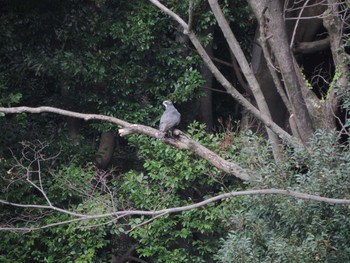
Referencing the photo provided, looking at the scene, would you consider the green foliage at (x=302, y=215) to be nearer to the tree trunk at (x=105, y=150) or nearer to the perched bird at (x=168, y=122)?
the perched bird at (x=168, y=122)

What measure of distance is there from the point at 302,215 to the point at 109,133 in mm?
5334

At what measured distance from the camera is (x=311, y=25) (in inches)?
460

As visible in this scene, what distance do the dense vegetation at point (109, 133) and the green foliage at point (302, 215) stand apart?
1460mm

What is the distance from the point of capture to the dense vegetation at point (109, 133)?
10953 millimetres

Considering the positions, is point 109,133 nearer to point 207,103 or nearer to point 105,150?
point 105,150

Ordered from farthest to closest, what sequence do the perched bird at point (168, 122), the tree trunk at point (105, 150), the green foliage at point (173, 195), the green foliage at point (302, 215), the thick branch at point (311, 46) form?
the tree trunk at point (105, 150) < the thick branch at point (311, 46) < the green foliage at point (173, 195) < the perched bird at point (168, 122) < the green foliage at point (302, 215)

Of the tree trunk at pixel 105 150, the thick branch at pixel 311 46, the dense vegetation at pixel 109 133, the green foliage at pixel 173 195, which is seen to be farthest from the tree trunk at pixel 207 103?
the thick branch at pixel 311 46

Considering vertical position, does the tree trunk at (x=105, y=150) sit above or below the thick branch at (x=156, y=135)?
below

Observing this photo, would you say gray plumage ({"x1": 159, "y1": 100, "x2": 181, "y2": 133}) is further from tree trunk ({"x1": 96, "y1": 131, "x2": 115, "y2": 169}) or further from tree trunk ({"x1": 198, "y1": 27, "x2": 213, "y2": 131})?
tree trunk ({"x1": 96, "y1": 131, "x2": 115, "y2": 169})

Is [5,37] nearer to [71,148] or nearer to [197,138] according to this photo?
[71,148]

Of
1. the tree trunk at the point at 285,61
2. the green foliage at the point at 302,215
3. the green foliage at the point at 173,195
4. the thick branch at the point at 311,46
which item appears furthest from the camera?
the thick branch at the point at 311,46

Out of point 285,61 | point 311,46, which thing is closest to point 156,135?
point 285,61

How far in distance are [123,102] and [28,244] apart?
2.40 m

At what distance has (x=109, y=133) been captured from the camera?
1281 centimetres
